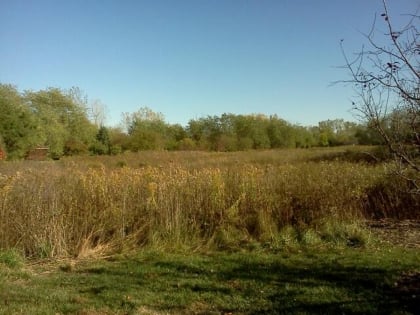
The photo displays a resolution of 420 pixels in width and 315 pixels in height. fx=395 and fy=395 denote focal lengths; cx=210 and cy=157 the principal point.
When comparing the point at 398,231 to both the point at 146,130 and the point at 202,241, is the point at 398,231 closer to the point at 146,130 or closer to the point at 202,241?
the point at 202,241

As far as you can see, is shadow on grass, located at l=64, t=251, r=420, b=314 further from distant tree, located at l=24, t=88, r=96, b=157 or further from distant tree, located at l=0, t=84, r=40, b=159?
distant tree, located at l=24, t=88, r=96, b=157

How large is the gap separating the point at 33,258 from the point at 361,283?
566 cm

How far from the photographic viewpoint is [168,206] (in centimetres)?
823

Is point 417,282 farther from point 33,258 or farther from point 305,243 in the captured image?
point 33,258

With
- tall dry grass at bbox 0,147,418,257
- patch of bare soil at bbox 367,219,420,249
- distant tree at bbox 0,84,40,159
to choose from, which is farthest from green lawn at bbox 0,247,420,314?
distant tree at bbox 0,84,40,159

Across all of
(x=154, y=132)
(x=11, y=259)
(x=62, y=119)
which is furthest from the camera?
(x=62, y=119)

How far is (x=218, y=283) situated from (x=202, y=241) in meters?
2.58

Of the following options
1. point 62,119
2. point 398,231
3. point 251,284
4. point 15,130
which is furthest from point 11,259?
point 62,119

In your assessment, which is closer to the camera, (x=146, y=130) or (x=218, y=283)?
(x=218, y=283)

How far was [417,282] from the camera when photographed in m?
4.86

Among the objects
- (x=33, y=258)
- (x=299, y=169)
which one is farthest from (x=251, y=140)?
(x=33, y=258)

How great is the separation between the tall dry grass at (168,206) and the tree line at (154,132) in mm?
30048

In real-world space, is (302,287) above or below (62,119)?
below

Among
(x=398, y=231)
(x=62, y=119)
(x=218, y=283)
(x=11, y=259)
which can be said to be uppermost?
(x=62, y=119)
